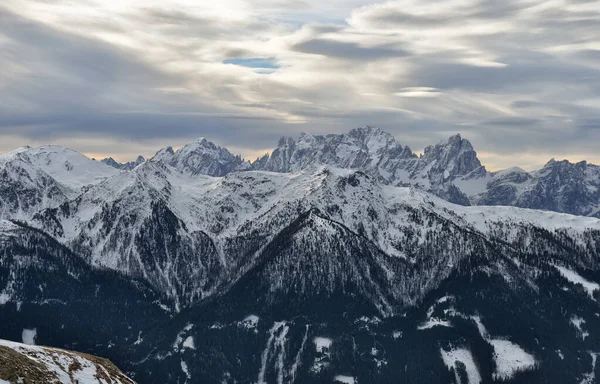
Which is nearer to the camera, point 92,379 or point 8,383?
point 8,383

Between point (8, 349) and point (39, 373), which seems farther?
point (8, 349)

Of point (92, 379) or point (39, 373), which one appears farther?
point (92, 379)

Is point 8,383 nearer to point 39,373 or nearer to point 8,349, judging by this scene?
point 39,373

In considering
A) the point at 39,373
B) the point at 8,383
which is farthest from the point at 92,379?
the point at 8,383

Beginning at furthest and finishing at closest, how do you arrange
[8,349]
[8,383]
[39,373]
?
[8,349]
[39,373]
[8,383]

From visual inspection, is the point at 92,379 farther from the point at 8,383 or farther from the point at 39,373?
the point at 8,383

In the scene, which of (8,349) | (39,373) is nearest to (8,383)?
(39,373)

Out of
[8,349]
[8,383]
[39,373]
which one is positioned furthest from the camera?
[8,349]
